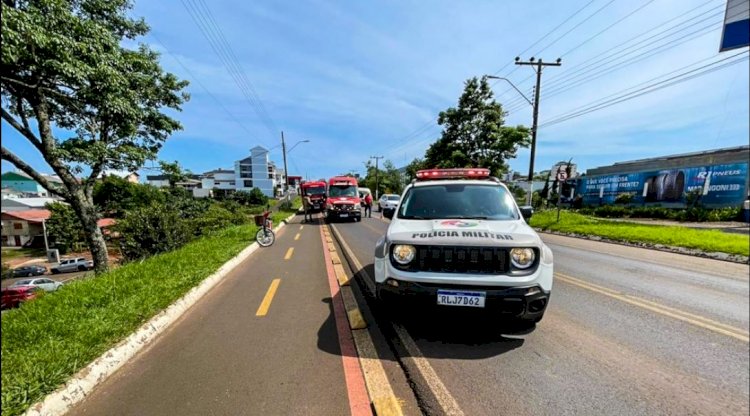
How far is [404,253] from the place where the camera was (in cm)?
335

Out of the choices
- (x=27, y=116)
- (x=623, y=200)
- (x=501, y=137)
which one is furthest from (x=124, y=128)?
(x=501, y=137)

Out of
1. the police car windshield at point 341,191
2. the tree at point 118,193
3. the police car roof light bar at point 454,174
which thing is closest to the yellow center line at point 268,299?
the police car roof light bar at point 454,174

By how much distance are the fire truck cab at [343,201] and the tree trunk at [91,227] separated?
11045mm

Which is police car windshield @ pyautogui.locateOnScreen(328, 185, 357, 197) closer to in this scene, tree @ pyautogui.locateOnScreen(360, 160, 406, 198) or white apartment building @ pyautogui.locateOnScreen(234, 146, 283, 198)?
tree @ pyautogui.locateOnScreen(360, 160, 406, 198)

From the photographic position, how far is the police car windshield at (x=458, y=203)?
411 cm

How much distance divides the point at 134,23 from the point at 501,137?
28.0 meters

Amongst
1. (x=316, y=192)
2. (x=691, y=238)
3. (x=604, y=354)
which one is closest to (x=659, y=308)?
(x=604, y=354)

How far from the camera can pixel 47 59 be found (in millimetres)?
6785

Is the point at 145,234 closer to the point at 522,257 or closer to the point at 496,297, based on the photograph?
the point at 496,297

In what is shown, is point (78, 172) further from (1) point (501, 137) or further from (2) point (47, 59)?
(1) point (501, 137)

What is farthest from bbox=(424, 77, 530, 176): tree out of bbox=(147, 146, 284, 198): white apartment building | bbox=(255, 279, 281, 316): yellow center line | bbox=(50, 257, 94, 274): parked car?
bbox=(147, 146, 284, 198): white apartment building

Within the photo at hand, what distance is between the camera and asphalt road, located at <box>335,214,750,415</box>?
2.38 metres

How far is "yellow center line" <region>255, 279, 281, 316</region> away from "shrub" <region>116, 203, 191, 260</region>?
6.63 meters

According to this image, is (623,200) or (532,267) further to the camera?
(623,200)
